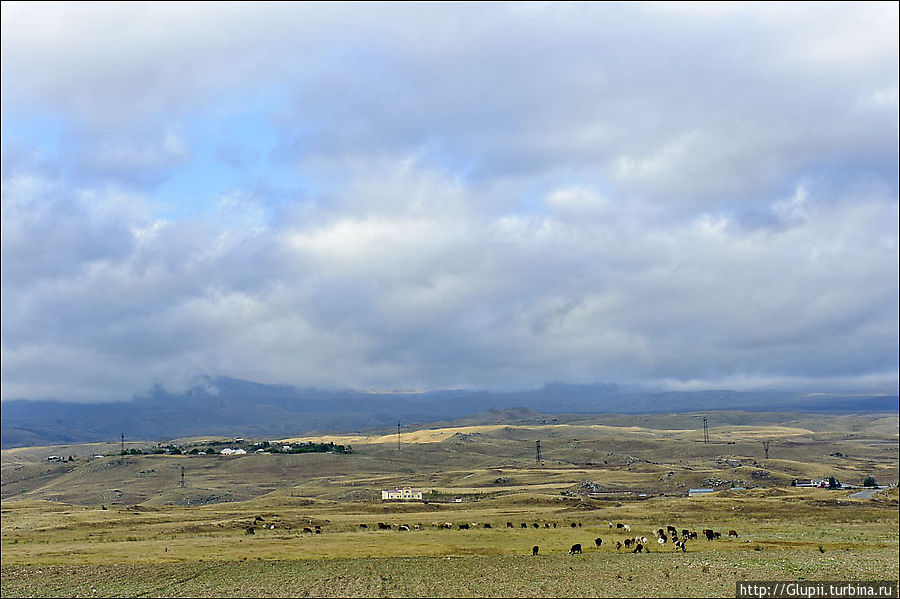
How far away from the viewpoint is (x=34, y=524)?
9825 cm

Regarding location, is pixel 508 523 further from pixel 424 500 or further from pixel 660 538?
pixel 424 500

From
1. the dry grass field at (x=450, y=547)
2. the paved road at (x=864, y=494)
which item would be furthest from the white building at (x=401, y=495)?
the paved road at (x=864, y=494)

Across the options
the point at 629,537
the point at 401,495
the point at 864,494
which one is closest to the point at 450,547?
the point at 629,537

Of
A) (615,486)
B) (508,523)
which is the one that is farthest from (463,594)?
(615,486)

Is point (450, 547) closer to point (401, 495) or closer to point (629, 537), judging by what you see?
point (629, 537)

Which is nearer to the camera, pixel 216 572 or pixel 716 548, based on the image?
pixel 216 572

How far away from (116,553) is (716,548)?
5130cm

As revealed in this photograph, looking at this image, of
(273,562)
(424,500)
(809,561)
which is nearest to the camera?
(809,561)

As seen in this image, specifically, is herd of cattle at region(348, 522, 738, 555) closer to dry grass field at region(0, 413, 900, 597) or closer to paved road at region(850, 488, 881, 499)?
dry grass field at region(0, 413, 900, 597)

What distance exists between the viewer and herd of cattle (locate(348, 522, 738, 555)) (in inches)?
2785

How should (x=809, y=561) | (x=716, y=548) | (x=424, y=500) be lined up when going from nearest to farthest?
(x=809, y=561), (x=716, y=548), (x=424, y=500)

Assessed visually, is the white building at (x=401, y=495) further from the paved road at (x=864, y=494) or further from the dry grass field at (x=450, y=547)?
the paved road at (x=864, y=494)

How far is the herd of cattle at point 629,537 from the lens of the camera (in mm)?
70750

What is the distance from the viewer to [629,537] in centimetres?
8438
